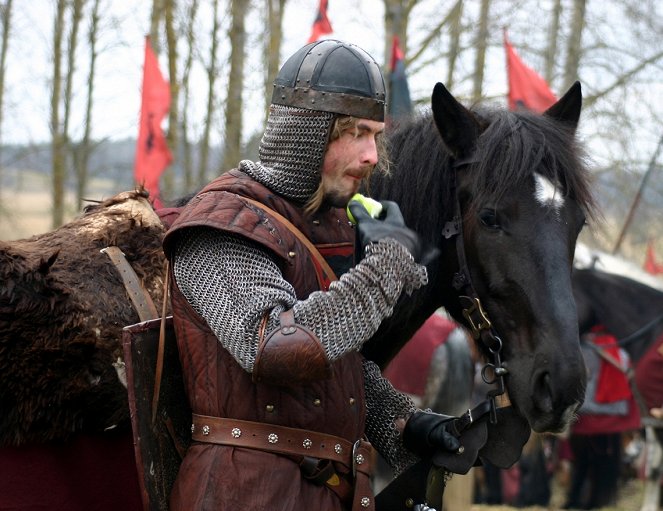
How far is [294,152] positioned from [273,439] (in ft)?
2.47

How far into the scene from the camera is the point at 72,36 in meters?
14.7

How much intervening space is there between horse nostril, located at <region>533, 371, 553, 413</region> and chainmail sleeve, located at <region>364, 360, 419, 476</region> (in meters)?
0.42

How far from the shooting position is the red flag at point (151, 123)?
8.64 meters

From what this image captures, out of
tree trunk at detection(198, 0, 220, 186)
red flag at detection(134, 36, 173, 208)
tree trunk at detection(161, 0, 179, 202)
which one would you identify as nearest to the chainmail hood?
red flag at detection(134, 36, 173, 208)

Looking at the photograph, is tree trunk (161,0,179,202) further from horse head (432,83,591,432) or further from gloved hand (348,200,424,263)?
gloved hand (348,200,424,263)

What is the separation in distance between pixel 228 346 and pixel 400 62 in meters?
6.88

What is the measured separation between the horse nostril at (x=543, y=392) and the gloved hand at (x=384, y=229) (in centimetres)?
52

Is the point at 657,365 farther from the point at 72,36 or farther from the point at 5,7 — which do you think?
the point at 5,7

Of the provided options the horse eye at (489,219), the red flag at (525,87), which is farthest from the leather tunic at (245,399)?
the red flag at (525,87)

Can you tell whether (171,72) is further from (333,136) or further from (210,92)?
(333,136)

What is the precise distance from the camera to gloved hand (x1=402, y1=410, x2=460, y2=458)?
107 inches

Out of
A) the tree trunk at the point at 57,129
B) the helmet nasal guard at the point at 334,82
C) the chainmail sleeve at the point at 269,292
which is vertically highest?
the helmet nasal guard at the point at 334,82

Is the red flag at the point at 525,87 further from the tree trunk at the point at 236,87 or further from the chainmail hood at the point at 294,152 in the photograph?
the chainmail hood at the point at 294,152

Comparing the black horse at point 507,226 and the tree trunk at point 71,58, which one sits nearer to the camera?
the black horse at point 507,226
